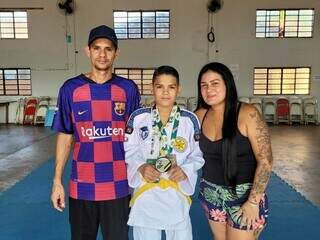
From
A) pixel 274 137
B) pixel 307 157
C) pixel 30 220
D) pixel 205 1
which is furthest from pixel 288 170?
pixel 205 1

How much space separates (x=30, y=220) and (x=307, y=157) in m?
5.40

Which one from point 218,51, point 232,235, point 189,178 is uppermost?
point 218,51

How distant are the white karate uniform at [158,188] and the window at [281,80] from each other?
10.5m

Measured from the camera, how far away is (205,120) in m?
1.96

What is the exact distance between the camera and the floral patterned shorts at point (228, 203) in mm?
1824

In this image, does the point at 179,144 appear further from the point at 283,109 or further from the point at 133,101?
the point at 283,109

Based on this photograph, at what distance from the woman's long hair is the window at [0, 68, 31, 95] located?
1119 centimetres

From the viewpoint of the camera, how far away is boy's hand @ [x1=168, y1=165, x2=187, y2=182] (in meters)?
1.73

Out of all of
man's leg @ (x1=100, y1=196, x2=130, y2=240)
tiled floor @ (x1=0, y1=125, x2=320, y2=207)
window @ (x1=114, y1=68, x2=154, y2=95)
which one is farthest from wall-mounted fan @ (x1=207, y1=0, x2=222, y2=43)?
man's leg @ (x1=100, y1=196, x2=130, y2=240)

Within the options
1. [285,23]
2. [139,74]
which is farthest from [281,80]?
[139,74]

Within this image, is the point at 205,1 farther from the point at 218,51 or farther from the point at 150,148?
the point at 150,148

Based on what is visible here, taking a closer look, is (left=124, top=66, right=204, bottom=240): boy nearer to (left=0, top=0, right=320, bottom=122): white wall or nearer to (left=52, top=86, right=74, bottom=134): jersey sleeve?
(left=52, top=86, right=74, bottom=134): jersey sleeve

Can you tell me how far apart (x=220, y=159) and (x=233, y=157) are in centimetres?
8

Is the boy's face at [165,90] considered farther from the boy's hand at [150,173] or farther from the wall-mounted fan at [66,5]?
the wall-mounted fan at [66,5]
